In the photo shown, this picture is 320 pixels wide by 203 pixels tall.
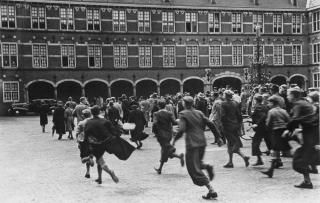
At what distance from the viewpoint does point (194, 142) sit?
7.80 metres

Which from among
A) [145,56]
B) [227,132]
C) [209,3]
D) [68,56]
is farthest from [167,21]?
[227,132]

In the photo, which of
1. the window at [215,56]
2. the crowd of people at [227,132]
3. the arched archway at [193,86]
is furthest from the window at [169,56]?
the crowd of people at [227,132]

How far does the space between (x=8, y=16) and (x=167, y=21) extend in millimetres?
12653

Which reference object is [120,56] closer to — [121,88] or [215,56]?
[121,88]

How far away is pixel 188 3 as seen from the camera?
39406 millimetres

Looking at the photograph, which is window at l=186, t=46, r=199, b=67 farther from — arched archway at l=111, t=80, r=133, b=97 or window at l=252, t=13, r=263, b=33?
window at l=252, t=13, r=263, b=33

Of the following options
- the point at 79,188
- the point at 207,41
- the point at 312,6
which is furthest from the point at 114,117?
the point at 312,6

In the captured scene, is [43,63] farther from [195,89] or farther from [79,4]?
[195,89]

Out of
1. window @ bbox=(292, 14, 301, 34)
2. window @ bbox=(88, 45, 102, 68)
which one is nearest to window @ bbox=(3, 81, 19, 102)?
window @ bbox=(88, 45, 102, 68)

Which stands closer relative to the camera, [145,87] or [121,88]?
[121,88]

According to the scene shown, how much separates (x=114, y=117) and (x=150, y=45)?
21945 millimetres

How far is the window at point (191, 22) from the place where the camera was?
39.5 meters

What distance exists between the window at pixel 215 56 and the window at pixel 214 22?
60.2 inches

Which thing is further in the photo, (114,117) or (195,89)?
(195,89)
